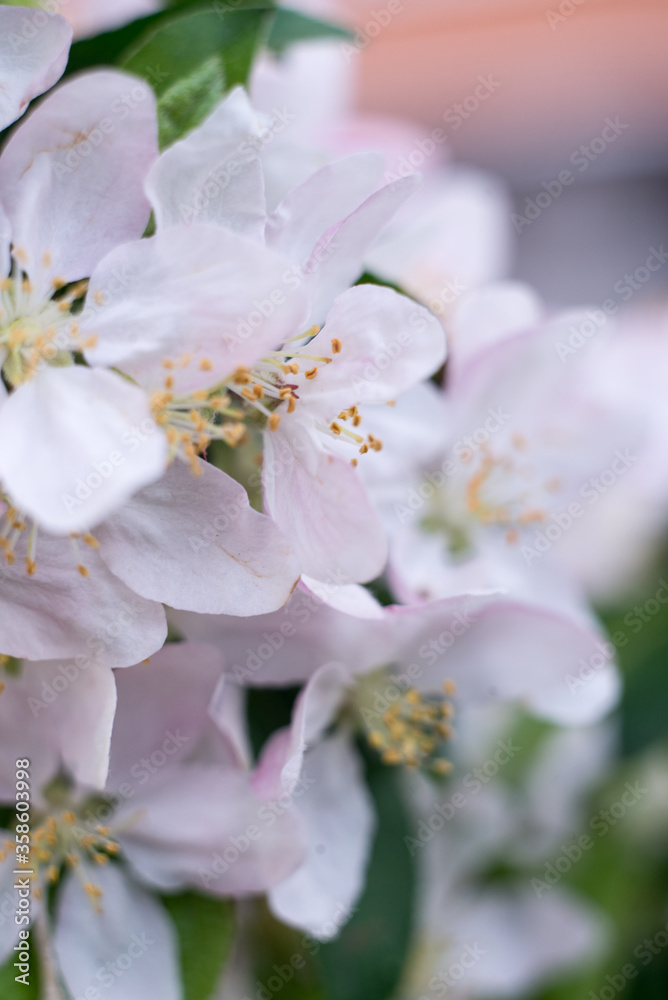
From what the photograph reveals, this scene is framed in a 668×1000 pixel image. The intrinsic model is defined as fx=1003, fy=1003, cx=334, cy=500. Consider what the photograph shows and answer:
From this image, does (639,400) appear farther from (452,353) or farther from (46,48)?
(46,48)

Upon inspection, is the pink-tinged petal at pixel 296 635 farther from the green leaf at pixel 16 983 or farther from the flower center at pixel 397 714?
the green leaf at pixel 16 983

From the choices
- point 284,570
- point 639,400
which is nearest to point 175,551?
point 284,570

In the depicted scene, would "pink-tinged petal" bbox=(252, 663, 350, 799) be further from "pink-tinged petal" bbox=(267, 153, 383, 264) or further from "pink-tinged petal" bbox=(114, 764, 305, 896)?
"pink-tinged petal" bbox=(267, 153, 383, 264)

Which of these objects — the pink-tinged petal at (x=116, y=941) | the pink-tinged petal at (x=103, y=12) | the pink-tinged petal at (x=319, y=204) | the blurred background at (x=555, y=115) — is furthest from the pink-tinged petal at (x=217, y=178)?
the blurred background at (x=555, y=115)

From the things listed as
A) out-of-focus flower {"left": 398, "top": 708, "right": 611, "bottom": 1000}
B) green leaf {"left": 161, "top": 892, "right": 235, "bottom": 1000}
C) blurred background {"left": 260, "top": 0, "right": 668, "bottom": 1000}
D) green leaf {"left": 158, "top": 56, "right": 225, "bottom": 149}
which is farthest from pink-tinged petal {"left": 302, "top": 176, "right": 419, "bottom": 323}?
blurred background {"left": 260, "top": 0, "right": 668, "bottom": 1000}

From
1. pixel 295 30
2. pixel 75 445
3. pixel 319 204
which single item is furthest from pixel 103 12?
pixel 75 445
